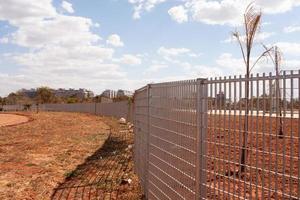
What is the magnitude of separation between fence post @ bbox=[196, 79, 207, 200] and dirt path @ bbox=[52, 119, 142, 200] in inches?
165

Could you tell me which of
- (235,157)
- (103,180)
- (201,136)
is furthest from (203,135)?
(103,180)

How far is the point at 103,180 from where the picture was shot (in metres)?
11.2

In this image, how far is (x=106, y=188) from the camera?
1023cm

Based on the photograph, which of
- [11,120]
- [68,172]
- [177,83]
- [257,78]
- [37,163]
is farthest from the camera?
[11,120]

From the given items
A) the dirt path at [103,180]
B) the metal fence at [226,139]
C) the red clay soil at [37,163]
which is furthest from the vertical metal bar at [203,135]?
the red clay soil at [37,163]

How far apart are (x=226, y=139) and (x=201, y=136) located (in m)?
0.59

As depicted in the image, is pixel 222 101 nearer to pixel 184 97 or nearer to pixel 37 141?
pixel 184 97

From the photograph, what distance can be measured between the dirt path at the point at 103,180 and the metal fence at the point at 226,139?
1.89m

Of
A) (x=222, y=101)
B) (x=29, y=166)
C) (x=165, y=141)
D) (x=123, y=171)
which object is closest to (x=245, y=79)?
(x=222, y=101)

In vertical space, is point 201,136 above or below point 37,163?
above

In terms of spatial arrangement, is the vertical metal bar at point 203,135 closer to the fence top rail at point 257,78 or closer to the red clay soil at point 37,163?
the fence top rail at point 257,78

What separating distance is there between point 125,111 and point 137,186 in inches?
1272

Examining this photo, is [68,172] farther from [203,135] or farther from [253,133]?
[253,133]

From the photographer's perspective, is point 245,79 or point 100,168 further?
point 100,168
